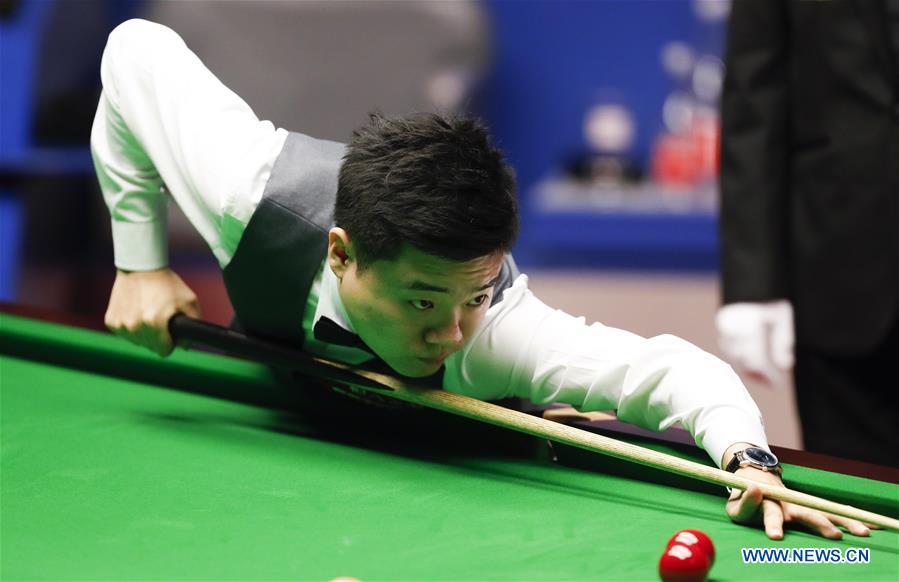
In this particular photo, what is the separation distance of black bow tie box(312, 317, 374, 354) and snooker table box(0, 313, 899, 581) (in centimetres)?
12

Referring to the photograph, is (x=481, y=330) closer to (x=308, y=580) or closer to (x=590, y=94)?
(x=308, y=580)

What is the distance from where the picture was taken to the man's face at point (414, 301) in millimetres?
1561

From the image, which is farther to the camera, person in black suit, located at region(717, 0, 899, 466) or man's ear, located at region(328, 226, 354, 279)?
person in black suit, located at region(717, 0, 899, 466)

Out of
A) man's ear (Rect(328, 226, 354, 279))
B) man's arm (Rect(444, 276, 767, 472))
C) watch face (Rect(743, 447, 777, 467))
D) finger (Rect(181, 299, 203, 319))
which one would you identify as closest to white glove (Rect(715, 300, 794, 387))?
man's arm (Rect(444, 276, 767, 472))

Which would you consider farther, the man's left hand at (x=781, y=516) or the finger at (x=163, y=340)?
the finger at (x=163, y=340)

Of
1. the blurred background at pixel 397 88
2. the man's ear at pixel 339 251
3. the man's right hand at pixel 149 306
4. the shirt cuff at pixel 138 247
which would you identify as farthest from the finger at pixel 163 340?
the blurred background at pixel 397 88

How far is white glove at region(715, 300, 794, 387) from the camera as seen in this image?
218 centimetres

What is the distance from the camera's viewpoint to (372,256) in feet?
5.29

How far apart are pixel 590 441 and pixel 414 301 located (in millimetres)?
306

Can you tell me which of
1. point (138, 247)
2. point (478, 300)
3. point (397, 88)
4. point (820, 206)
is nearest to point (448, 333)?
point (478, 300)

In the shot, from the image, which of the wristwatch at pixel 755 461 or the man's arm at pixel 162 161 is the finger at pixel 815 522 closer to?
the wristwatch at pixel 755 461

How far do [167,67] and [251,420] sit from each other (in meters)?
0.62

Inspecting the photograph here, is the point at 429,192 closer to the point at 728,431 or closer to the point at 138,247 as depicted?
the point at 728,431

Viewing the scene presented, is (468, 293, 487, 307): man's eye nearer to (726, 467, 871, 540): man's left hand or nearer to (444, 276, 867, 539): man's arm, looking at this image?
(444, 276, 867, 539): man's arm
